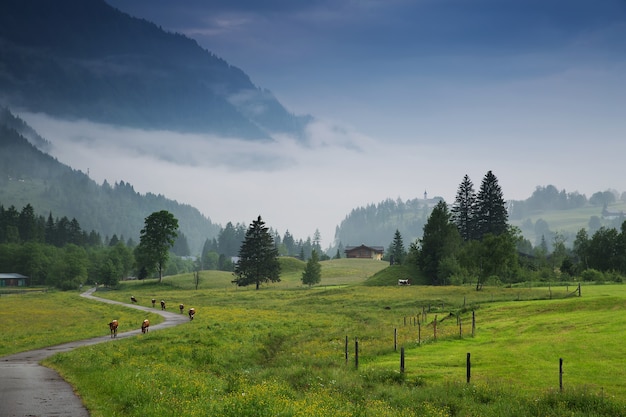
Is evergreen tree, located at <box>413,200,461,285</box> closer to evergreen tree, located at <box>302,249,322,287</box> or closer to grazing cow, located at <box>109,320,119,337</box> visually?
evergreen tree, located at <box>302,249,322,287</box>

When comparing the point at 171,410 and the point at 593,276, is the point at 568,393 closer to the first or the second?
the point at 171,410

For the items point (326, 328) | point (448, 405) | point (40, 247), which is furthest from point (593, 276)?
point (40, 247)

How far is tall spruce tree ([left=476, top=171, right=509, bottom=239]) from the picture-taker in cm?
14212

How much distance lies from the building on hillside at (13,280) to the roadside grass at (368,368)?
153920mm

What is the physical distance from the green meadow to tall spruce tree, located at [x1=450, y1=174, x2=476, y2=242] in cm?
8666

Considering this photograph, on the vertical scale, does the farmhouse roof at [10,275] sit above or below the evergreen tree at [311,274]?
below

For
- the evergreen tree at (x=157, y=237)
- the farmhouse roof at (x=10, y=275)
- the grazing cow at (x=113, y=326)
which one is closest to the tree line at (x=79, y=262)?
the evergreen tree at (x=157, y=237)

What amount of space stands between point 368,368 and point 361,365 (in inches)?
87.4

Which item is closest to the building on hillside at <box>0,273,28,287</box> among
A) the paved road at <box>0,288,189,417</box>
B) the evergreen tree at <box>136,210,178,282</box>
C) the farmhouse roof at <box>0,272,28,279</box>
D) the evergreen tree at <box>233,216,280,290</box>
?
the farmhouse roof at <box>0,272,28,279</box>

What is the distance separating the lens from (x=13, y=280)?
7018 inches

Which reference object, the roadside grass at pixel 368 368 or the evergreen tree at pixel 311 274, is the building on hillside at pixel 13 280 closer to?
the evergreen tree at pixel 311 274

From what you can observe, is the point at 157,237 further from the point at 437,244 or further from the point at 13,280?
the point at 437,244

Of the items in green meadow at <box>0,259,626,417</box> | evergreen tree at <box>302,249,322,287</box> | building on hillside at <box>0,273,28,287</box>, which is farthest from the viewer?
building on hillside at <box>0,273,28,287</box>

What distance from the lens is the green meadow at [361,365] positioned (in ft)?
71.3
